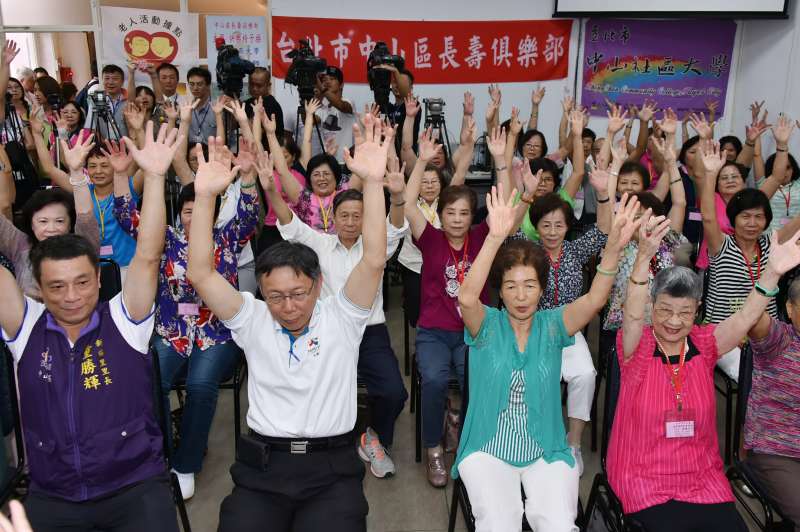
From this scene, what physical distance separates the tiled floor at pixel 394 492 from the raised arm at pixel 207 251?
994 mm

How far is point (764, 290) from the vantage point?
195 centimetres

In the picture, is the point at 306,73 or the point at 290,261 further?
the point at 306,73

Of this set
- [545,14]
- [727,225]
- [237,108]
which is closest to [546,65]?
[545,14]

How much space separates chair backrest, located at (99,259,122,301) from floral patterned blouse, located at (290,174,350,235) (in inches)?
42.1

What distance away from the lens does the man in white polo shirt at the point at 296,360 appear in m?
A: 1.85

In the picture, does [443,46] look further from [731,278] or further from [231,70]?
[731,278]

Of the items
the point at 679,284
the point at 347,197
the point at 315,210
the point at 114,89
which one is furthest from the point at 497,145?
the point at 114,89

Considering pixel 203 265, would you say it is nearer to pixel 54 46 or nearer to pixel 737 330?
pixel 737 330

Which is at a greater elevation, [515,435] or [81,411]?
[81,411]

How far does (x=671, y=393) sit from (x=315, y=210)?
6.98 feet

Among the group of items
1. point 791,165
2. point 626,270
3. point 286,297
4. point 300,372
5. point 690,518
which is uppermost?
point 791,165

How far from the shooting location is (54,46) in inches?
282

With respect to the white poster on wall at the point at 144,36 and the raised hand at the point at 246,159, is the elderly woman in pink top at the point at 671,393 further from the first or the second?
the white poster on wall at the point at 144,36

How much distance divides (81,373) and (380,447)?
52.5 inches
